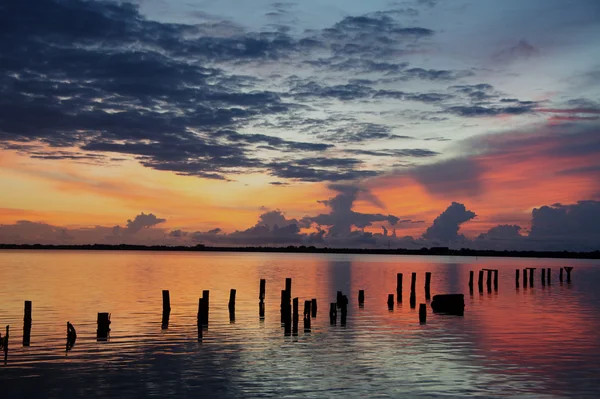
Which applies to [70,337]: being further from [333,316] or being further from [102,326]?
[333,316]

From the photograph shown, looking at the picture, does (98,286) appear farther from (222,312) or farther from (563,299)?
(563,299)

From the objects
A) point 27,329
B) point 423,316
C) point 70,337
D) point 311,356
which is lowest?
point 311,356

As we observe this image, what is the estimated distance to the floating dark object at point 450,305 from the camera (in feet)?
133

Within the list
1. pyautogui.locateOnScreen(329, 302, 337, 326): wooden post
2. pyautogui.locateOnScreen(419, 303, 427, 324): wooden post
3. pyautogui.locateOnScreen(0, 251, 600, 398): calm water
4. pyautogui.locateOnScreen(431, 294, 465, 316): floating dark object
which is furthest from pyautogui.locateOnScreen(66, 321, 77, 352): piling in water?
pyautogui.locateOnScreen(431, 294, 465, 316): floating dark object

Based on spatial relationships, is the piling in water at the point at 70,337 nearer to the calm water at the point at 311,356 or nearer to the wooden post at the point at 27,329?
the calm water at the point at 311,356

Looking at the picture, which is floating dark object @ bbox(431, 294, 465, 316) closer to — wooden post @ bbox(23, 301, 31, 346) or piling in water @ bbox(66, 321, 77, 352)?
piling in water @ bbox(66, 321, 77, 352)

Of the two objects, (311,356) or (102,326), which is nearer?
(311,356)

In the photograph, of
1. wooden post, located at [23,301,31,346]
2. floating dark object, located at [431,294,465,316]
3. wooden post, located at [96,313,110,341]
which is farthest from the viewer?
floating dark object, located at [431,294,465,316]

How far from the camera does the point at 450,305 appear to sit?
1599 inches

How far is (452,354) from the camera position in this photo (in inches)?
991

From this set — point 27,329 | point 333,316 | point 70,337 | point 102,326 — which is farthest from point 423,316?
point 27,329

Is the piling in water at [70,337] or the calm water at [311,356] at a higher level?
the piling in water at [70,337]

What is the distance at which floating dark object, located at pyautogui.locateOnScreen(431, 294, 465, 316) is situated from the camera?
133 ft

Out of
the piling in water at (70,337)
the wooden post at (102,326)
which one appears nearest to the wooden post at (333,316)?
the wooden post at (102,326)
